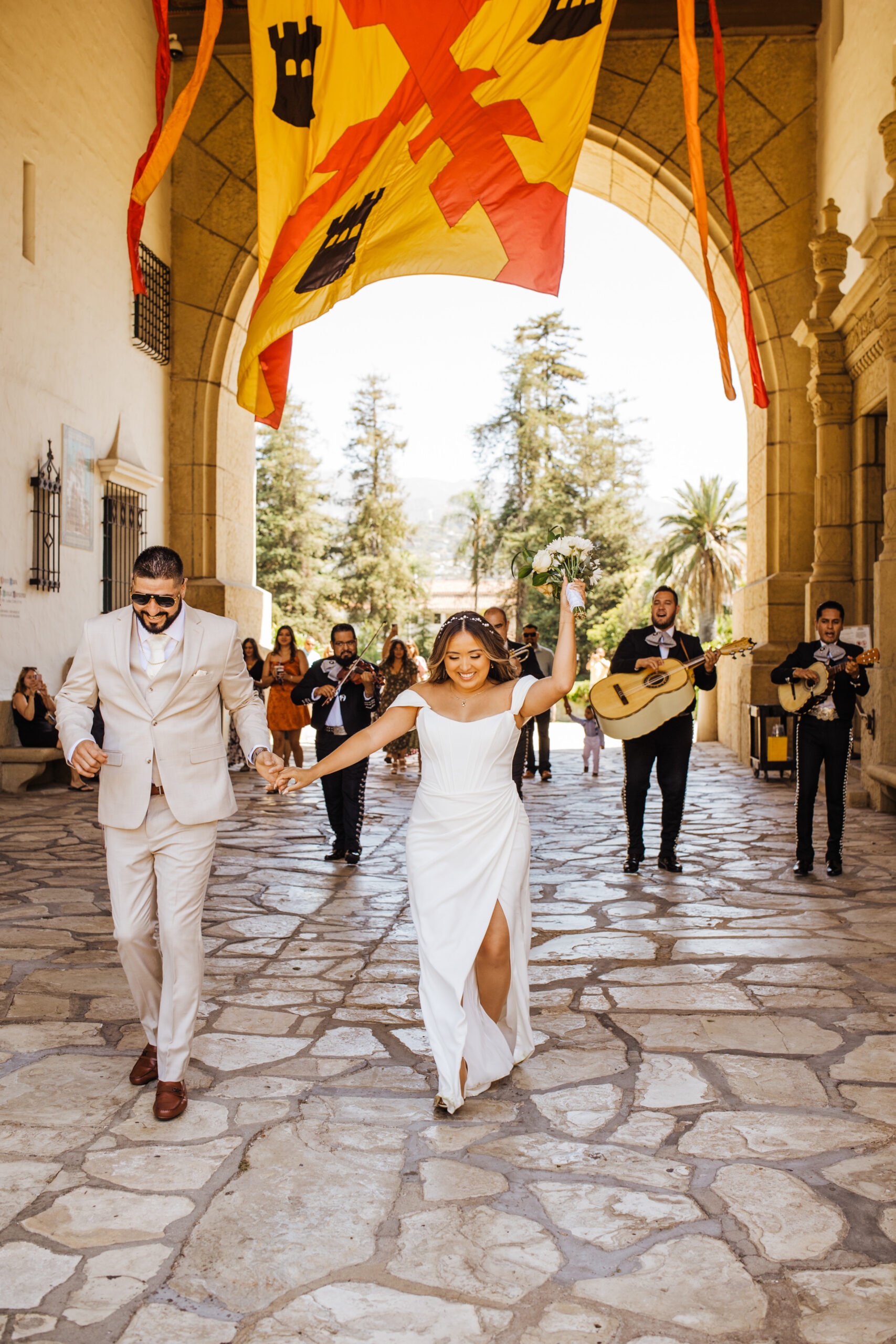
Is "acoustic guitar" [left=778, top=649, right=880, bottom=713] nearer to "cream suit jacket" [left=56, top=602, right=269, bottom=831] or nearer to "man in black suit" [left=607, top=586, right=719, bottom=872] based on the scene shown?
"man in black suit" [left=607, top=586, right=719, bottom=872]

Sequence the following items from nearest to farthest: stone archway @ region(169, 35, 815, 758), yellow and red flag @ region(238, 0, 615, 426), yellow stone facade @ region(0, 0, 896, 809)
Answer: yellow and red flag @ region(238, 0, 615, 426), yellow stone facade @ region(0, 0, 896, 809), stone archway @ region(169, 35, 815, 758)

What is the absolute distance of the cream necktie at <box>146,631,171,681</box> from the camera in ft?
13.3

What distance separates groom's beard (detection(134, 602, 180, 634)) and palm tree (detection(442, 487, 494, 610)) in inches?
1897

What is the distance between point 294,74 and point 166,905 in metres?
6.42

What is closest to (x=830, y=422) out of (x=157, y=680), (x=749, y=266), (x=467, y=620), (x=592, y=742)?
(x=749, y=266)

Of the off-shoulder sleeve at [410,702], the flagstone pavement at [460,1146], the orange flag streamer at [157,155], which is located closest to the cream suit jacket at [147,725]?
the off-shoulder sleeve at [410,702]

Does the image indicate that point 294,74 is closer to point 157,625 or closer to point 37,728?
point 157,625

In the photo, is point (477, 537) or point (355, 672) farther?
point (477, 537)

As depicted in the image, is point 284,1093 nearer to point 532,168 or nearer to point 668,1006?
point 668,1006

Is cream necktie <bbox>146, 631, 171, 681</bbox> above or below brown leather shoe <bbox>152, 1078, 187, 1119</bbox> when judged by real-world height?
above

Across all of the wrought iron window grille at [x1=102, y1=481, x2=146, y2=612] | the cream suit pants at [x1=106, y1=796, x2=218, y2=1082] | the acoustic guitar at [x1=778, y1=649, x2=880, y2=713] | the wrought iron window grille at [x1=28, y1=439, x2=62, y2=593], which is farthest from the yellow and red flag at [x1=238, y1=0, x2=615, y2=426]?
the wrought iron window grille at [x1=102, y1=481, x2=146, y2=612]

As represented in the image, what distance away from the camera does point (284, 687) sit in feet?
44.0

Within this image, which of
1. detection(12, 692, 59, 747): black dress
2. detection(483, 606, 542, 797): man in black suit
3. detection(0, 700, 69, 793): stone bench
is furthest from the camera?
detection(12, 692, 59, 747): black dress

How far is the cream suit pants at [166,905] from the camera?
3916 mm
